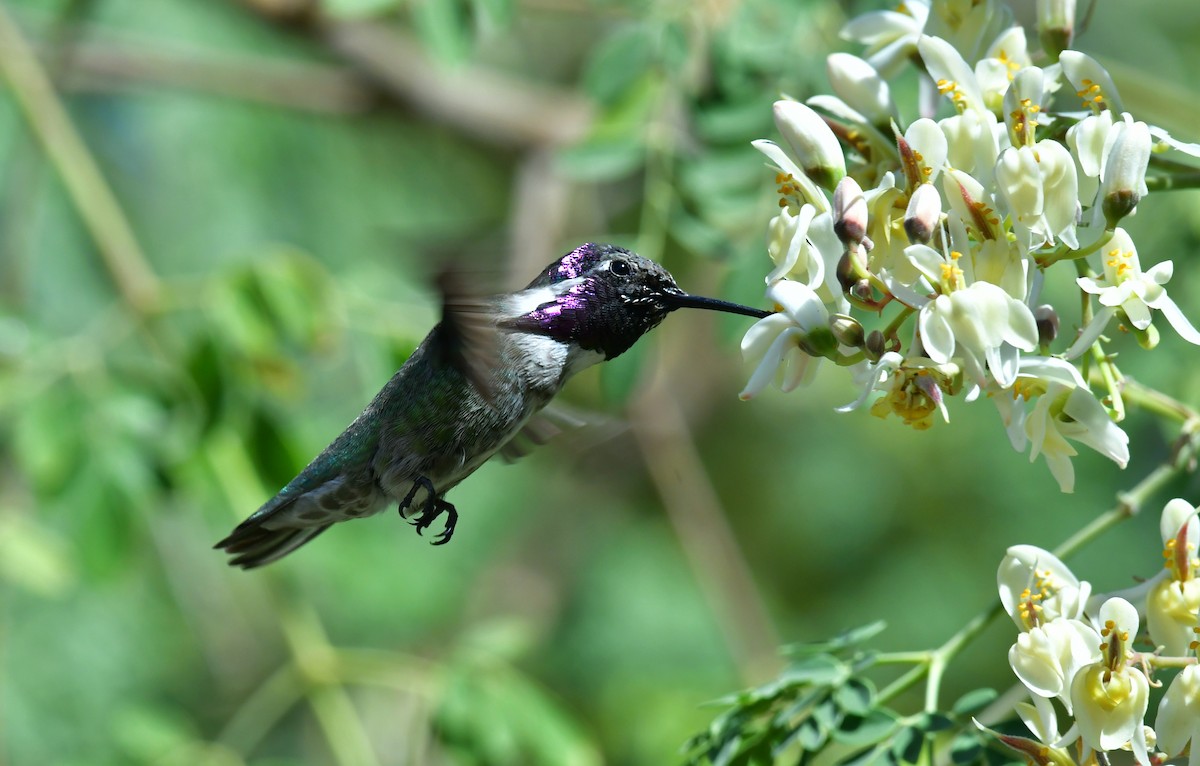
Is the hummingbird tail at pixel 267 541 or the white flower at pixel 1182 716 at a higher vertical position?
the hummingbird tail at pixel 267 541

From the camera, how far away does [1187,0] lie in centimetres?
489

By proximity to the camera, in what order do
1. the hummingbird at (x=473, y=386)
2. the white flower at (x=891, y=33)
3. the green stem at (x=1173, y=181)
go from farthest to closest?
the hummingbird at (x=473, y=386) → the white flower at (x=891, y=33) → the green stem at (x=1173, y=181)

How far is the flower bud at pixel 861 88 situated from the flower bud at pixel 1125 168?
0.93 feet

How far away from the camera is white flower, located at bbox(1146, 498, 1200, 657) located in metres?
1.48

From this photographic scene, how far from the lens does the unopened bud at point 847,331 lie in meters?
1.46

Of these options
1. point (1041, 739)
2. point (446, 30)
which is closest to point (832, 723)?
point (1041, 739)

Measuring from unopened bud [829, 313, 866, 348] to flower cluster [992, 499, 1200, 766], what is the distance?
0.29m

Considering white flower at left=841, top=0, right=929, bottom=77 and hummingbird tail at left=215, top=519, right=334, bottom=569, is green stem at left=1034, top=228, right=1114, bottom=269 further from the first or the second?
hummingbird tail at left=215, top=519, right=334, bottom=569

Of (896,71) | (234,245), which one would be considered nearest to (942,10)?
(896,71)

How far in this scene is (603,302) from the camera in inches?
73.6

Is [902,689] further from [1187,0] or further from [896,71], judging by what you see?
[1187,0]

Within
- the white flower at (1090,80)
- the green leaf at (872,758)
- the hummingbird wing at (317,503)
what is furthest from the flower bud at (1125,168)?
the hummingbird wing at (317,503)

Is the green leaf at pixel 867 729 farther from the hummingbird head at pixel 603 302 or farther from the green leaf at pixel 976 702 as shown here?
the hummingbird head at pixel 603 302

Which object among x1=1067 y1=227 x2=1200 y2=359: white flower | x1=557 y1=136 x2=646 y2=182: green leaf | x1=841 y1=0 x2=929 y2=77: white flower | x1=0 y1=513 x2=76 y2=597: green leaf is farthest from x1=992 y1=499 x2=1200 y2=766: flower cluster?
x1=0 y1=513 x2=76 y2=597: green leaf
